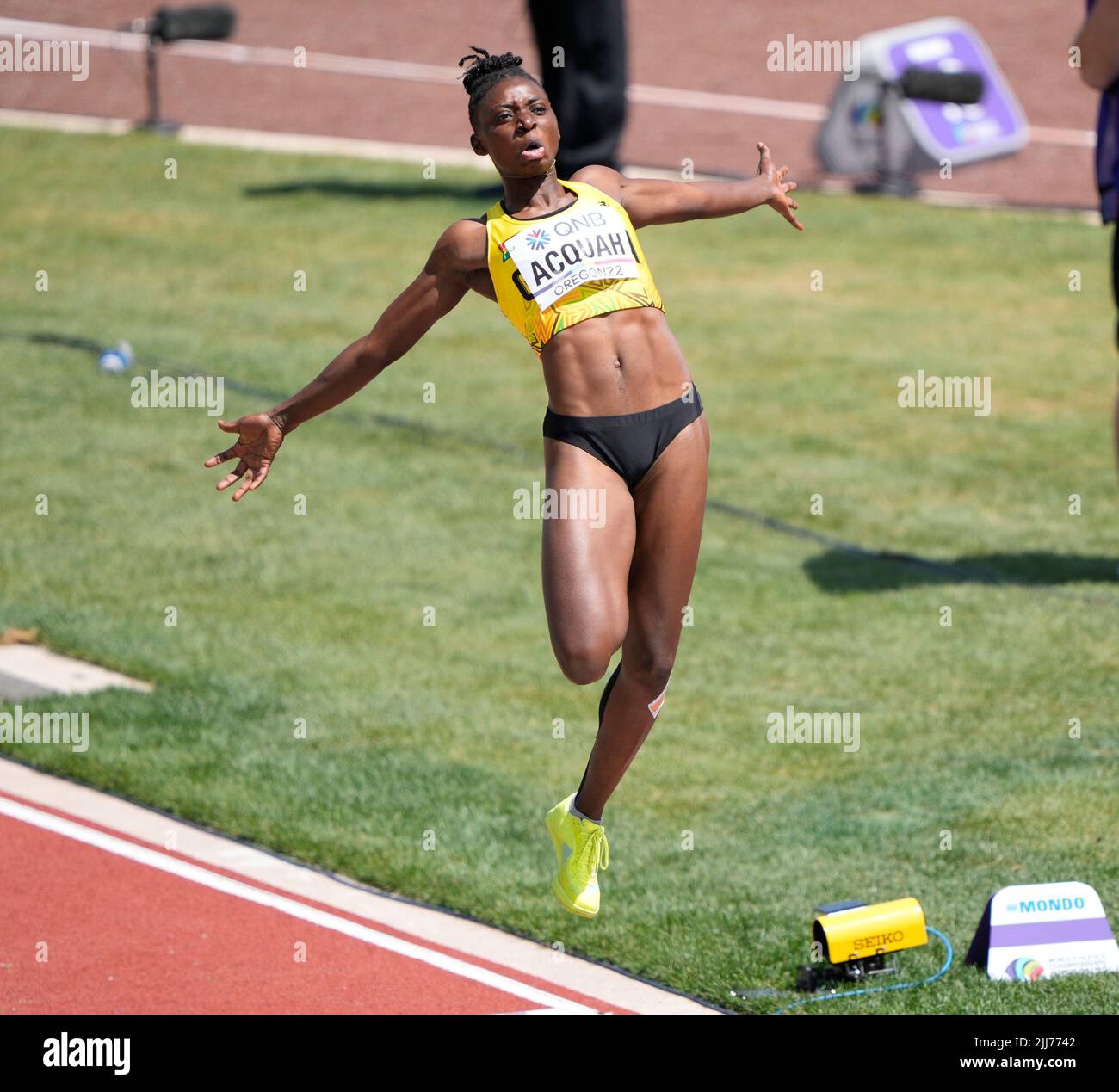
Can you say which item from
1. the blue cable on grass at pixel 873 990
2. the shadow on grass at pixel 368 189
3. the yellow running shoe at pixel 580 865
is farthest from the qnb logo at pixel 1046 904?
the shadow on grass at pixel 368 189

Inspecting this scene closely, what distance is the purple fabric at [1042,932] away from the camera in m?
8.00

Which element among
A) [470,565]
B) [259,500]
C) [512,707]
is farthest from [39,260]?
[512,707]

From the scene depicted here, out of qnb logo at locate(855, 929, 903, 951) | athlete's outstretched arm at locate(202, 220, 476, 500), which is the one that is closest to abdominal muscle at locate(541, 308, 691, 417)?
athlete's outstretched arm at locate(202, 220, 476, 500)

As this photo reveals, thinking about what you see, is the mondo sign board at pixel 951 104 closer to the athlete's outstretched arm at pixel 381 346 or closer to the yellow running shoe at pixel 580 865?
the athlete's outstretched arm at pixel 381 346

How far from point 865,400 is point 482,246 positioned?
12143 mm

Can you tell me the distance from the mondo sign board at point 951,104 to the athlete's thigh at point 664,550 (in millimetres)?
16983

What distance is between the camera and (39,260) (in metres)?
22.4

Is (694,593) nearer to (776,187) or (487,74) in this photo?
(776,187)

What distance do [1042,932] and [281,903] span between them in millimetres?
3771

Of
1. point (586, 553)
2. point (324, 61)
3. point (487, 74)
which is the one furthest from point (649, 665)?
point (324, 61)

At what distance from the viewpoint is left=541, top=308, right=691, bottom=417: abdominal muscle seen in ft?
21.5
